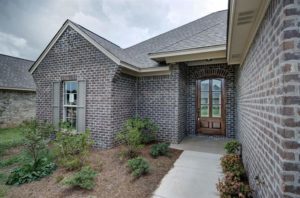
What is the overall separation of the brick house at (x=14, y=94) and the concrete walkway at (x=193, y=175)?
12.4m

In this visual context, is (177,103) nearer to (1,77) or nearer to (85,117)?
(85,117)

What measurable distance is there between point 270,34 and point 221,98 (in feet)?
19.9

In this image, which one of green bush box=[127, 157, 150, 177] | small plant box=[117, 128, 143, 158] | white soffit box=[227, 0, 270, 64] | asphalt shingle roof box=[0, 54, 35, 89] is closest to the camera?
white soffit box=[227, 0, 270, 64]

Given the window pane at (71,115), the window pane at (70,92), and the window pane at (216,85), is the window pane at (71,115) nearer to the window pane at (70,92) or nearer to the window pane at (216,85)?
the window pane at (70,92)

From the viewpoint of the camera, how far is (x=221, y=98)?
736 cm

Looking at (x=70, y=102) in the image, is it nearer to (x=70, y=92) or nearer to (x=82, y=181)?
(x=70, y=92)

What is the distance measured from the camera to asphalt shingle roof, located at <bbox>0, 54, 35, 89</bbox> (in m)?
11.4

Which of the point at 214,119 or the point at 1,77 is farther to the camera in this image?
the point at 1,77

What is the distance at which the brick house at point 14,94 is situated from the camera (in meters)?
11.0

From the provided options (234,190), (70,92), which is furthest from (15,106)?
(234,190)

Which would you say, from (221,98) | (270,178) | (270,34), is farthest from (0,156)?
(221,98)

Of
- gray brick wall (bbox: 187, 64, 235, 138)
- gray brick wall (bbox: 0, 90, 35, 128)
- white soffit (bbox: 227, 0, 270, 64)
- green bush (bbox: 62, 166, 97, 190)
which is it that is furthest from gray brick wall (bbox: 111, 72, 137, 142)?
gray brick wall (bbox: 0, 90, 35, 128)

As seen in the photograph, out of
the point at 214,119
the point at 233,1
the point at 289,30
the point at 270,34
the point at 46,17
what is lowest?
the point at 214,119

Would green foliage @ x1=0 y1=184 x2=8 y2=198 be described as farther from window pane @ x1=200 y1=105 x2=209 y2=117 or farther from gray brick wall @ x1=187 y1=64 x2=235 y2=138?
window pane @ x1=200 y1=105 x2=209 y2=117
